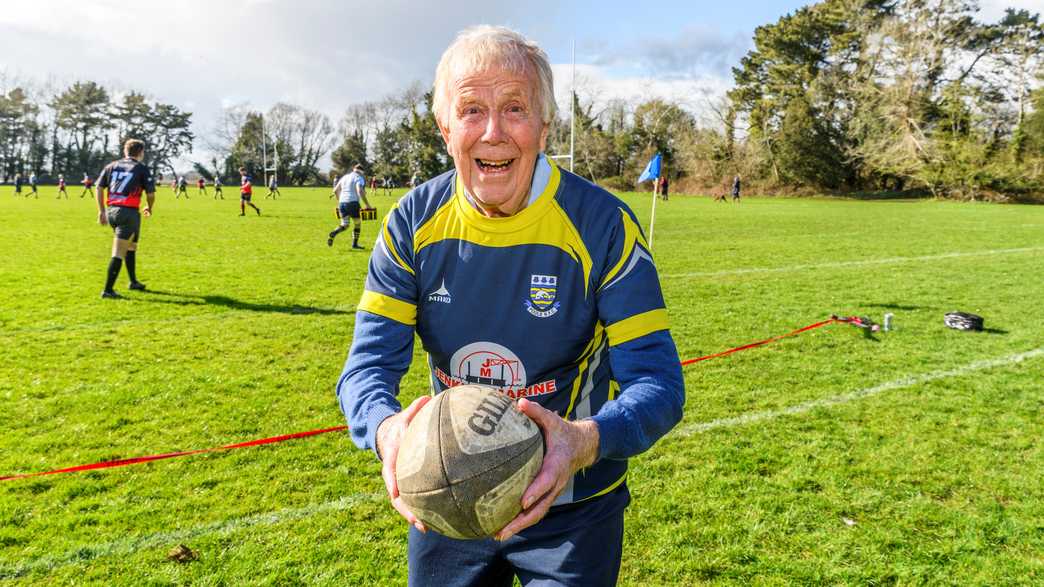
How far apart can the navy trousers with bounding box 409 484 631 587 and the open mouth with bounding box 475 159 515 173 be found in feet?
3.76

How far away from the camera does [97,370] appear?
25.4ft

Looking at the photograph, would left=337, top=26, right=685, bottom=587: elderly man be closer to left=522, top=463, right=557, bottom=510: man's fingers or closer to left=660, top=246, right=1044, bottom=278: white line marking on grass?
left=522, top=463, right=557, bottom=510: man's fingers

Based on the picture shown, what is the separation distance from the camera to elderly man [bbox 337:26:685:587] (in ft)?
7.09

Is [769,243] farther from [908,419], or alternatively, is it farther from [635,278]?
[635,278]

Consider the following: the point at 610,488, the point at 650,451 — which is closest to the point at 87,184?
the point at 650,451

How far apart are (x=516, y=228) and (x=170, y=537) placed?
3.56m

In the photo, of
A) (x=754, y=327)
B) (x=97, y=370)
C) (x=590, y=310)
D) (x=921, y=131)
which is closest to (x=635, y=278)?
(x=590, y=310)

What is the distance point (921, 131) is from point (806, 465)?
197ft

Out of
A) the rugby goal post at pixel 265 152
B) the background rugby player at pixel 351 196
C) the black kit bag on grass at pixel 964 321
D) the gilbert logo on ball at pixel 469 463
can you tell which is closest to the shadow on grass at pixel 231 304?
the background rugby player at pixel 351 196

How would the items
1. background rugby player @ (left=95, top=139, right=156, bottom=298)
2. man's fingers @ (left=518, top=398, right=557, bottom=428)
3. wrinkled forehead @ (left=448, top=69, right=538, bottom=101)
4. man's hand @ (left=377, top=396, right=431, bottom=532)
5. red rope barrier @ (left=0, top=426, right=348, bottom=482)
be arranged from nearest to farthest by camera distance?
man's fingers @ (left=518, top=398, right=557, bottom=428) < man's hand @ (left=377, top=396, right=431, bottom=532) < wrinkled forehead @ (left=448, top=69, right=538, bottom=101) < red rope barrier @ (left=0, top=426, right=348, bottom=482) < background rugby player @ (left=95, top=139, right=156, bottom=298)

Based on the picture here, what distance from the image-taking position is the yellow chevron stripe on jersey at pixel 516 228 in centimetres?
229

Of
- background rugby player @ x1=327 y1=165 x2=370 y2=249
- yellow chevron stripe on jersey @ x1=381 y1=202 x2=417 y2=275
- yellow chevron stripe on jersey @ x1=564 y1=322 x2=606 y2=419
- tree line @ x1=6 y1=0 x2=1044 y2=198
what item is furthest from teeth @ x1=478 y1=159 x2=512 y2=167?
tree line @ x1=6 y1=0 x2=1044 y2=198

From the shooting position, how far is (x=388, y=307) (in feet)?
7.55

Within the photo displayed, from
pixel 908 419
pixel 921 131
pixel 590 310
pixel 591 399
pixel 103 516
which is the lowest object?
pixel 103 516
